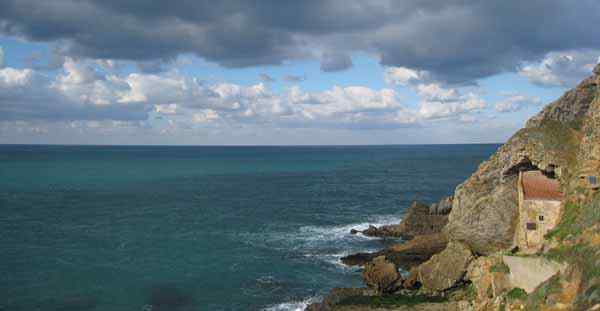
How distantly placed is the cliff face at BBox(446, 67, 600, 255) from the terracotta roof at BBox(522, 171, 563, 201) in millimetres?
899

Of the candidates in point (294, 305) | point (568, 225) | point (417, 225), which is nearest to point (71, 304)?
point (294, 305)

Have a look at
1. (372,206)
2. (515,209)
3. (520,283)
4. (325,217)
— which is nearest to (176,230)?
(325,217)

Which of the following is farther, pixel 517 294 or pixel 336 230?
pixel 336 230

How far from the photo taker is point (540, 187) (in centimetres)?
3553

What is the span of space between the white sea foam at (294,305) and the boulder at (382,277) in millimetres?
4895

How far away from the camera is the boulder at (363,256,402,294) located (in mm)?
37281

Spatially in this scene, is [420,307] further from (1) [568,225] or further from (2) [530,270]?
(1) [568,225]

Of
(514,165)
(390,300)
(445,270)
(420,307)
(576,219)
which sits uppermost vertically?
(514,165)

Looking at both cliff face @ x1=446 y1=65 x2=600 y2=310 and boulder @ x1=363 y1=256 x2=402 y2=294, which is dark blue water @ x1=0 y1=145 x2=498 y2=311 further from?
cliff face @ x1=446 y1=65 x2=600 y2=310

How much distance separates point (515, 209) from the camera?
141 feet

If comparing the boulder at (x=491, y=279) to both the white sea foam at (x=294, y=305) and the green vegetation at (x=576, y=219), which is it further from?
the white sea foam at (x=294, y=305)

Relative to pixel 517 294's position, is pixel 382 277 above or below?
below

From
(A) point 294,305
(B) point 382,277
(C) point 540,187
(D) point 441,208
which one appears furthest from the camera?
(D) point 441,208

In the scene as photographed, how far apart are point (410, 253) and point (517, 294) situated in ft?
78.7
